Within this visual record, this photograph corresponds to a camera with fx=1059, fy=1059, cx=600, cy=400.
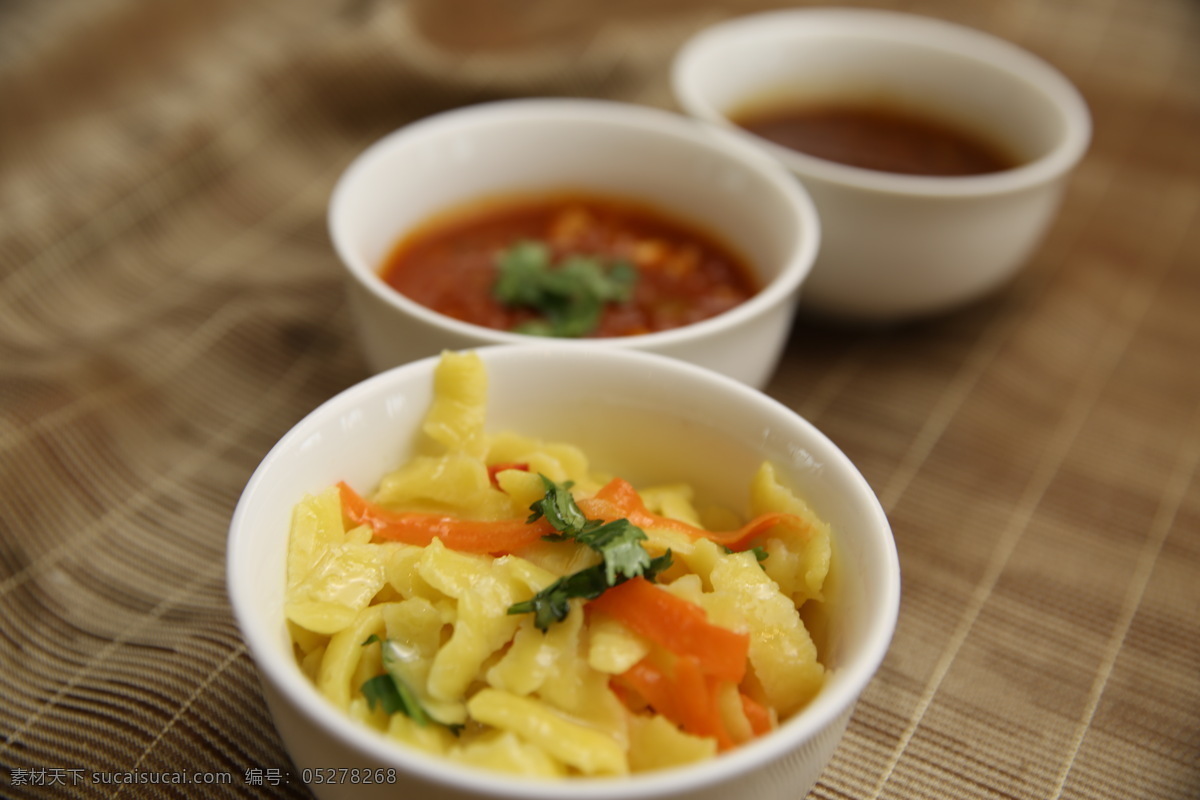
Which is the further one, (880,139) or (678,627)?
(880,139)

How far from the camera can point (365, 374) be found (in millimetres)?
2361

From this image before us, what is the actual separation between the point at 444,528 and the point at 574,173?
1.30 m

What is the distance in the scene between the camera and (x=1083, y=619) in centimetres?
185

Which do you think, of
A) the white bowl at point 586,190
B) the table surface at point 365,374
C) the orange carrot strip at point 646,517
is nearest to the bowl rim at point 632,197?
the white bowl at point 586,190

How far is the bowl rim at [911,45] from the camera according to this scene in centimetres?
226

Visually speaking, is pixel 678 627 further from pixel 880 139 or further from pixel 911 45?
pixel 911 45

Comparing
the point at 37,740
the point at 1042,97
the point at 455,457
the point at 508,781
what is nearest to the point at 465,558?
the point at 455,457

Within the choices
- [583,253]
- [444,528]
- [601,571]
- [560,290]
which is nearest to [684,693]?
[601,571]

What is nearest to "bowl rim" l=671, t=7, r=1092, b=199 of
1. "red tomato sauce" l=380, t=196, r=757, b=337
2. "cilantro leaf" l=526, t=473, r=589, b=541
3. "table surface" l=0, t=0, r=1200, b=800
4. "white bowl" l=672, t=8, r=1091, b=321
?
"white bowl" l=672, t=8, r=1091, b=321

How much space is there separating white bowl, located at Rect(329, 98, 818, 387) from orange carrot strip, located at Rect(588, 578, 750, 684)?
61 centimetres

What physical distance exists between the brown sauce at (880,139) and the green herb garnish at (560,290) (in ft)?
2.65

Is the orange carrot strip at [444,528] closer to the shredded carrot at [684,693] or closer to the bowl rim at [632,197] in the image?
the shredded carrot at [684,693]

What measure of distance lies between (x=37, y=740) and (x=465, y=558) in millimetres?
750

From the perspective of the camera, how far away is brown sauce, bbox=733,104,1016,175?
2725 mm
